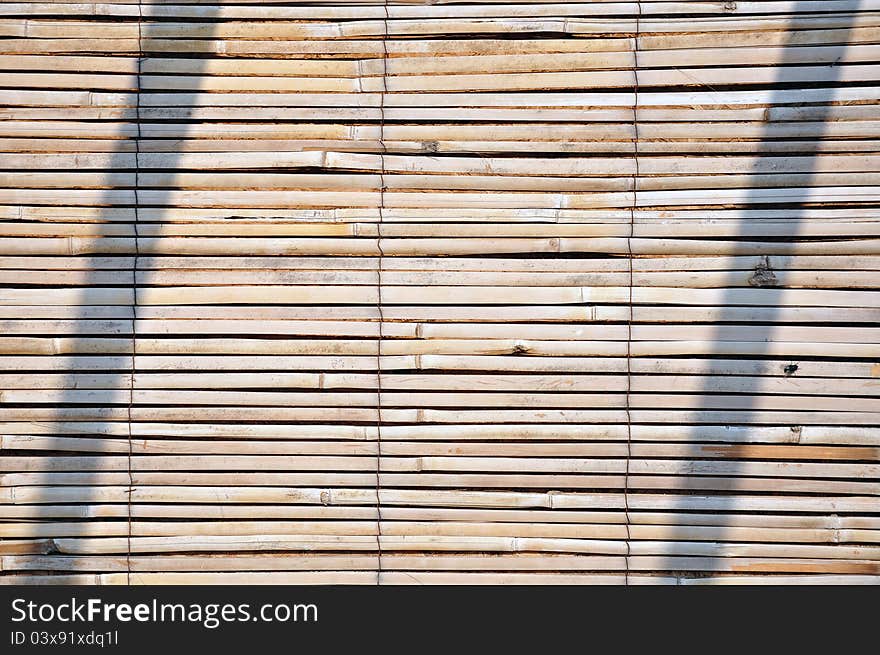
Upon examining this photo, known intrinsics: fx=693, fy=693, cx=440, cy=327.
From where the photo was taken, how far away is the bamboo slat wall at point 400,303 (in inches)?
80.6

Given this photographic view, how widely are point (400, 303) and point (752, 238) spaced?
105 centimetres

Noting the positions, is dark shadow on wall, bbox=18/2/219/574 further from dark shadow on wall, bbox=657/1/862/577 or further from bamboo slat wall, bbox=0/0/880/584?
dark shadow on wall, bbox=657/1/862/577

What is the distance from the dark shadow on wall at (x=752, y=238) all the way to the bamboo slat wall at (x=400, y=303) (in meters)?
0.01

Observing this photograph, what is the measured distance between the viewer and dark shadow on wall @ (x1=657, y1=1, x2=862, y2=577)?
6.64 ft

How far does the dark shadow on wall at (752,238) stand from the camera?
6.64ft

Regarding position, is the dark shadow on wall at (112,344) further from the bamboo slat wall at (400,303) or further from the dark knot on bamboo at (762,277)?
the dark knot on bamboo at (762,277)

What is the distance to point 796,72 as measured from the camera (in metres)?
2.03

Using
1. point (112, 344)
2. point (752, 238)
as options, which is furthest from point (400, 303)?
point (752, 238)

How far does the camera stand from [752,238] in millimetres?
2037

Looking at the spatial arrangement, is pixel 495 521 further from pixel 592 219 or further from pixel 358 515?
pixel 592 219

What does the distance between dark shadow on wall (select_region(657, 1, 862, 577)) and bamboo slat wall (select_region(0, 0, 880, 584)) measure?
0.01 metres

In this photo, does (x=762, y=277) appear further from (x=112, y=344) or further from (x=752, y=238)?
(x=112, y=344)

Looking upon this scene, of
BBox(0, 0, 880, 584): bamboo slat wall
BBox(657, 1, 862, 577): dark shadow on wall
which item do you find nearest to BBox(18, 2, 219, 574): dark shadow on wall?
BBox(0, 0, 880, 584): bamboo slat wall

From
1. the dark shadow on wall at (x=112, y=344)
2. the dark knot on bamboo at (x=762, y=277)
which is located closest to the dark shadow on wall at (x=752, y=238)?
the dark knot on bamboo at (x=762, y=277)
